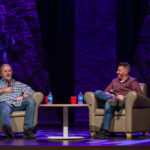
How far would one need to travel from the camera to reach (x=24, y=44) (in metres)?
8.16

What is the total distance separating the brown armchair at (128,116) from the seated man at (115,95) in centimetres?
10

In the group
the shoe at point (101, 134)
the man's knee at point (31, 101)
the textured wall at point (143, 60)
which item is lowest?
the shoe at point (101, 134)

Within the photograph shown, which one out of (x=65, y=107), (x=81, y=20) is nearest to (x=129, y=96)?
(x=65, y=107)

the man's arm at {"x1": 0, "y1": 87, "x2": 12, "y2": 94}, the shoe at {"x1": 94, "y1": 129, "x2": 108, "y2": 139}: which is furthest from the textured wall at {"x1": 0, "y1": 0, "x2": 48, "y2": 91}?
the shoe at {"x1": 94, "y1": 129, "x2": 108, "y2": 139}

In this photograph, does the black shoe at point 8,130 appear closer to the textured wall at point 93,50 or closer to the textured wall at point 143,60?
the textured wall at point 93,50

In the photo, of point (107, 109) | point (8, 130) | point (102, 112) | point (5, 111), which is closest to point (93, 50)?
point (102, 112)

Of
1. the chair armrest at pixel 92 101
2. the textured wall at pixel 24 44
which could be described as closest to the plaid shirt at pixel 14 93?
the chair armrest at pixel 92 101

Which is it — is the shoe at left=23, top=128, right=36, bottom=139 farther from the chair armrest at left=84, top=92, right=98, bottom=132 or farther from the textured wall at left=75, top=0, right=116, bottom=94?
the textured wall at left=75, top=0, right=116, bottom=94

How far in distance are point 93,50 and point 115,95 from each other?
2868 millimetres

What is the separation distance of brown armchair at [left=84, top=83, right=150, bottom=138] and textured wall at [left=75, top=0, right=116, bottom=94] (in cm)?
256

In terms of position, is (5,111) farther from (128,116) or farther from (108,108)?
(128,116)

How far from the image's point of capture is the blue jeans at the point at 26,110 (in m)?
5.10

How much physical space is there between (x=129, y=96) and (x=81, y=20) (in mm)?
3332

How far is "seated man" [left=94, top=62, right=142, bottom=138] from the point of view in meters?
5.21
